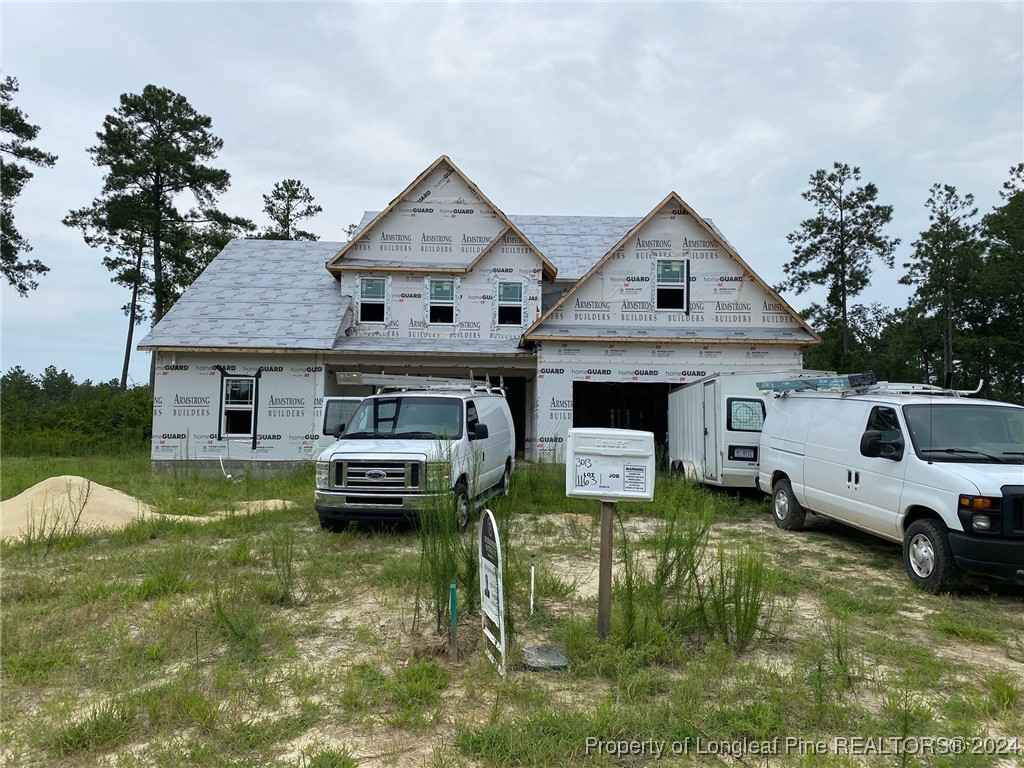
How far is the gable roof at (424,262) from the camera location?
19516 mm

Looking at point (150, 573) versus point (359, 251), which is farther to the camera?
point (359, 251)

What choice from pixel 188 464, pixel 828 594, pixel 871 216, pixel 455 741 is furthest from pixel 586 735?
pixel 871 216

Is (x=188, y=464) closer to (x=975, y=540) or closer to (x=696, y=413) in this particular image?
(x=696, y=413)

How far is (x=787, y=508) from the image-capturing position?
10.0 metres

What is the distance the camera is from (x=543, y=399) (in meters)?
17.9

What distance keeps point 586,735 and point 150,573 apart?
17.7 feet

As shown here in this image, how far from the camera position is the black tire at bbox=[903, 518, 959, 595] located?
6.59 m

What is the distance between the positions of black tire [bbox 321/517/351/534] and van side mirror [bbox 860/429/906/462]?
21.9 ft

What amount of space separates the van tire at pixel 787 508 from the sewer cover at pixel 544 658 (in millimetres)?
6257

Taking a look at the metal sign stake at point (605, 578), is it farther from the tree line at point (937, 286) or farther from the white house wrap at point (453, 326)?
the tree line at point (937, 286)

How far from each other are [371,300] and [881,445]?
1526 cm

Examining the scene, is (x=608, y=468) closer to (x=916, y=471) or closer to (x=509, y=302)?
(x=916, y=471)

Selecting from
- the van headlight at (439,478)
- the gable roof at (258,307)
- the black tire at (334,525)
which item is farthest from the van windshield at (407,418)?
the gable roof at (258,307)

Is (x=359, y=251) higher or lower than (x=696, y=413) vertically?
higher
